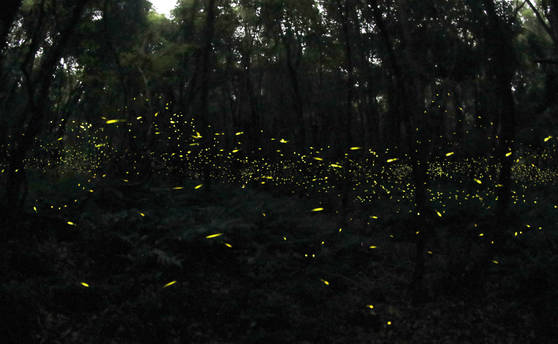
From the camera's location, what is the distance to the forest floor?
233 inches

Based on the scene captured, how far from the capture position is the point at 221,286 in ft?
24.5

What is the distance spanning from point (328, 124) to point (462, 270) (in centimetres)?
2975

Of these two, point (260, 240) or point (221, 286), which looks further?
point (260, 240)

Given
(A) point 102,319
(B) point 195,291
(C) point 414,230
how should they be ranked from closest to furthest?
(A) point 102,319
(B) point 195,291
(C) point 414,230

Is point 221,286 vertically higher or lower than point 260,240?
lower

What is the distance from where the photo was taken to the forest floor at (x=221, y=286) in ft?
19.4

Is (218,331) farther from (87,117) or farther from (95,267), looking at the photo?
(87,117)

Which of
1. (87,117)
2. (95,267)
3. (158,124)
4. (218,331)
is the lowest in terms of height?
(218,331)

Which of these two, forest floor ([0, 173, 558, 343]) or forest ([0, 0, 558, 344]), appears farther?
forest ([0, 0, 558, 344])

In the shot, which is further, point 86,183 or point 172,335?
point 86,183

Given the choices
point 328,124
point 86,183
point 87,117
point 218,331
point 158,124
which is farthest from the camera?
point 328,124

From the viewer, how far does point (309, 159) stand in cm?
2164

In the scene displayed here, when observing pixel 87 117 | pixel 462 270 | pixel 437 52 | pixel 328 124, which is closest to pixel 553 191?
pixel 437 52

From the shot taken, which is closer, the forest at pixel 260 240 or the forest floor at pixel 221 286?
the forest floor at pixel 221 286
